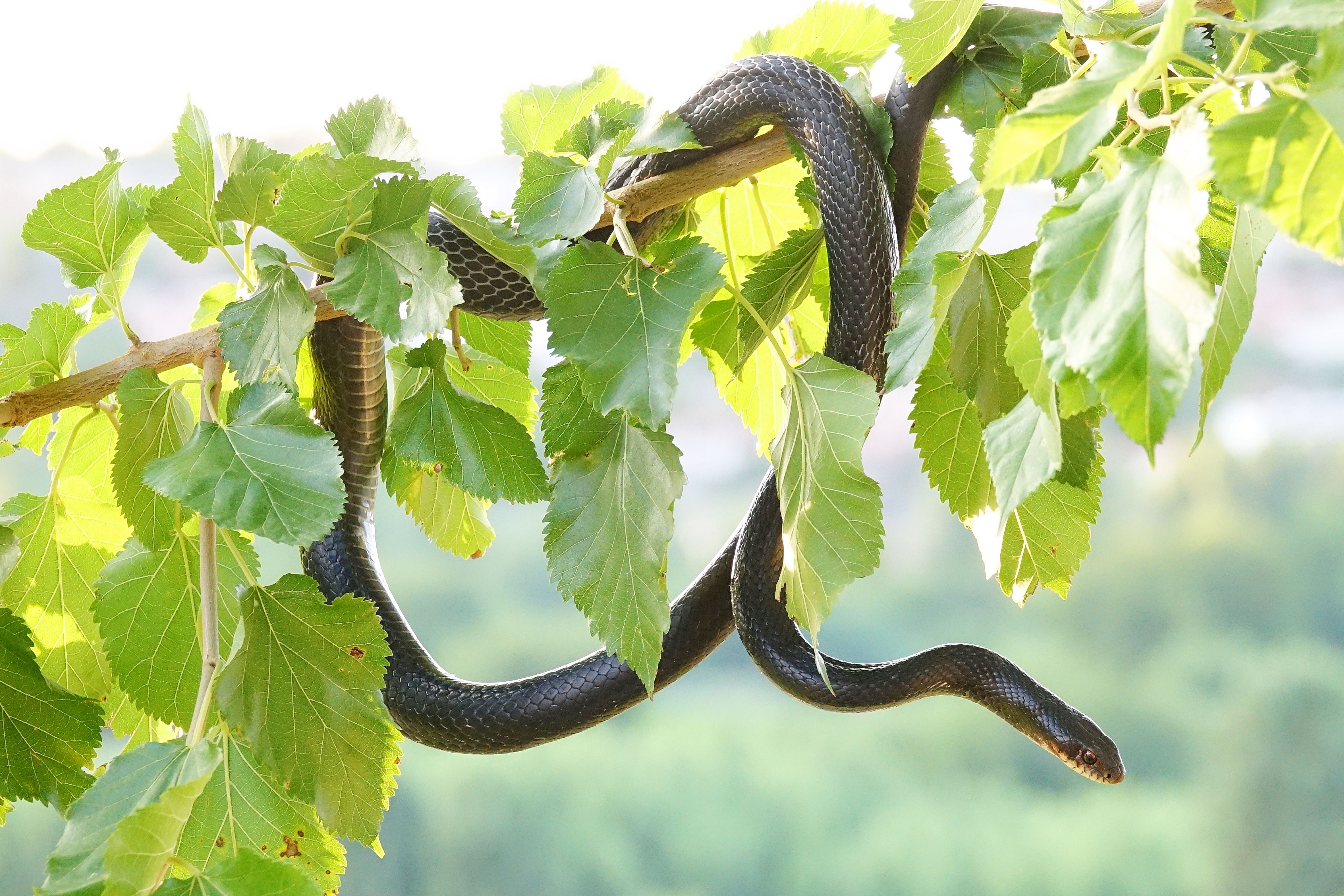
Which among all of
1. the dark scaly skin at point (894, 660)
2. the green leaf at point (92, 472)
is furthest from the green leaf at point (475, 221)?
the green leaf at point (92, 472)

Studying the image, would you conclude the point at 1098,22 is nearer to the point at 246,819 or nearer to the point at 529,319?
the point at 529,319

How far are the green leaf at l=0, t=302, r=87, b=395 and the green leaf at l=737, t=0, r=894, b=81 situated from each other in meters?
0.29

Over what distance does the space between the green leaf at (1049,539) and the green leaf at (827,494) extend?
0.30 feet

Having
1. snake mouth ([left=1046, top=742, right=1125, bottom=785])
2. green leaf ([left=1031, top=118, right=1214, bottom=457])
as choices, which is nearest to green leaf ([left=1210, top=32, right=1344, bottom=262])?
green leaf ([left=1031, top=118, right=1214, bottom=457])

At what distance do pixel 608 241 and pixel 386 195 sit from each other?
73mm

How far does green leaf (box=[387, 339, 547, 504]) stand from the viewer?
38 centimetres

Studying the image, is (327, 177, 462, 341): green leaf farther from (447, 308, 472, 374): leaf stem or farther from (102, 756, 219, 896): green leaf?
(102, 756, 219, 896): green leaf

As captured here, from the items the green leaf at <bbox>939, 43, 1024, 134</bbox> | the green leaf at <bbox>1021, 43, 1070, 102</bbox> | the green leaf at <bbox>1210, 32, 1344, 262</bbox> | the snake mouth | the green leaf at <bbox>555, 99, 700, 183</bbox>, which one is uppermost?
the green leaf at <bbox>1210, 32, 1344, 262</bbox>

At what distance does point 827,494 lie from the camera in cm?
34

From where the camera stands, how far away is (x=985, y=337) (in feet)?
1.16

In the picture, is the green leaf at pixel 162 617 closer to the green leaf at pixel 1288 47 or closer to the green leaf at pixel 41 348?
the green leaf at pixel 41 348

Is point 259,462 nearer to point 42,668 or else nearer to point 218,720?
point 218,720

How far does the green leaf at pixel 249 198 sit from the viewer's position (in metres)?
0.35

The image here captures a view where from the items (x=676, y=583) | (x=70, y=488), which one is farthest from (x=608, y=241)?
(x=676, y=583)
